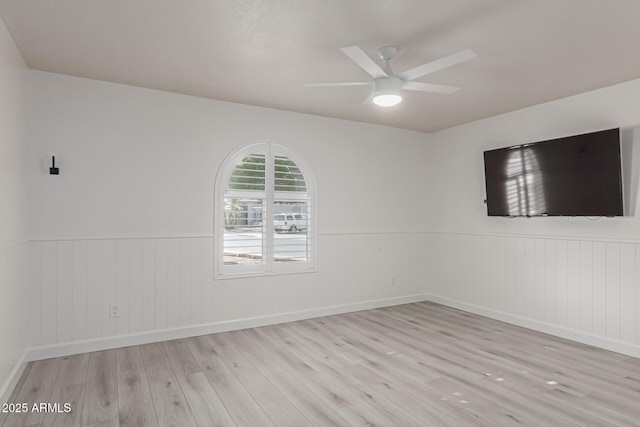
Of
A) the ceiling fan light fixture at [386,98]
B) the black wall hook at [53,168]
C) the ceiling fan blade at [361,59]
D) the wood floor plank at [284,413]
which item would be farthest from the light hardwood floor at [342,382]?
the ceiling fan blade at [361,59]

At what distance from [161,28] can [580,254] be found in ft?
14.1

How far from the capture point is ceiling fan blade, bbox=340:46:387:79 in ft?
7.54

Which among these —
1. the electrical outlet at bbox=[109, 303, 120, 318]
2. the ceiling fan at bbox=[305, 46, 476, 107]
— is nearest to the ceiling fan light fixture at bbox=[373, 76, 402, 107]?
the ceiling fan at bbox=[305, 46, 476, 107]

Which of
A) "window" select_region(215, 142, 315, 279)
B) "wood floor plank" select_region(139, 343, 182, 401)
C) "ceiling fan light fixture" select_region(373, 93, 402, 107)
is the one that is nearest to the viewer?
"wood floor plank" select_region(139, 343, 182, 401)

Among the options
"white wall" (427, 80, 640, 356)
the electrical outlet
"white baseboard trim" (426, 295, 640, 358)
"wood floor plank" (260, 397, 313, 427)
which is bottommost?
"wood floor plank" (260, 397, 313, 427)

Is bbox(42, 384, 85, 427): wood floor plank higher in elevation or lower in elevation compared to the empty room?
lower

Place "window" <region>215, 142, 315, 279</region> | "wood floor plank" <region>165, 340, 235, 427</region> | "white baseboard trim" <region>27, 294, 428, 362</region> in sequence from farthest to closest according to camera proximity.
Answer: "window" <region>215, 142, 315, 279</region> → "white baseboard trim" <region>27, 294, 428, 362</region> → "wood floor plank" <region>165, 340, 235, 427</region>

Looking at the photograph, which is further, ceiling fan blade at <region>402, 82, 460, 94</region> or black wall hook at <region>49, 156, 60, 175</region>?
black wall hook at <region>49, 156, 60, 175</region>

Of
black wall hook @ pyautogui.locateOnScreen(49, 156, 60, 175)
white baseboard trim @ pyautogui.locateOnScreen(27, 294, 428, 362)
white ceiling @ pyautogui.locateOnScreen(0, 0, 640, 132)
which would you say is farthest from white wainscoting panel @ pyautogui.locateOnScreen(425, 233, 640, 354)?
black wall hook @ pyautogui.locateOnScreen(49, 156, 60, 175)

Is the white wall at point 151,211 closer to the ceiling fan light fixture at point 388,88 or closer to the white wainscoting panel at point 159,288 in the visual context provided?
the white wainscoting panel at point 159,288

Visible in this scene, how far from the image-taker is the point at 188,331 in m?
3.96

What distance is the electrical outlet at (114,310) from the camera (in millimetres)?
3615

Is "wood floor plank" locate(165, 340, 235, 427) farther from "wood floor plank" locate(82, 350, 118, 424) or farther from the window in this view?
the window

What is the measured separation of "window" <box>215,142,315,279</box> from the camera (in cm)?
421
